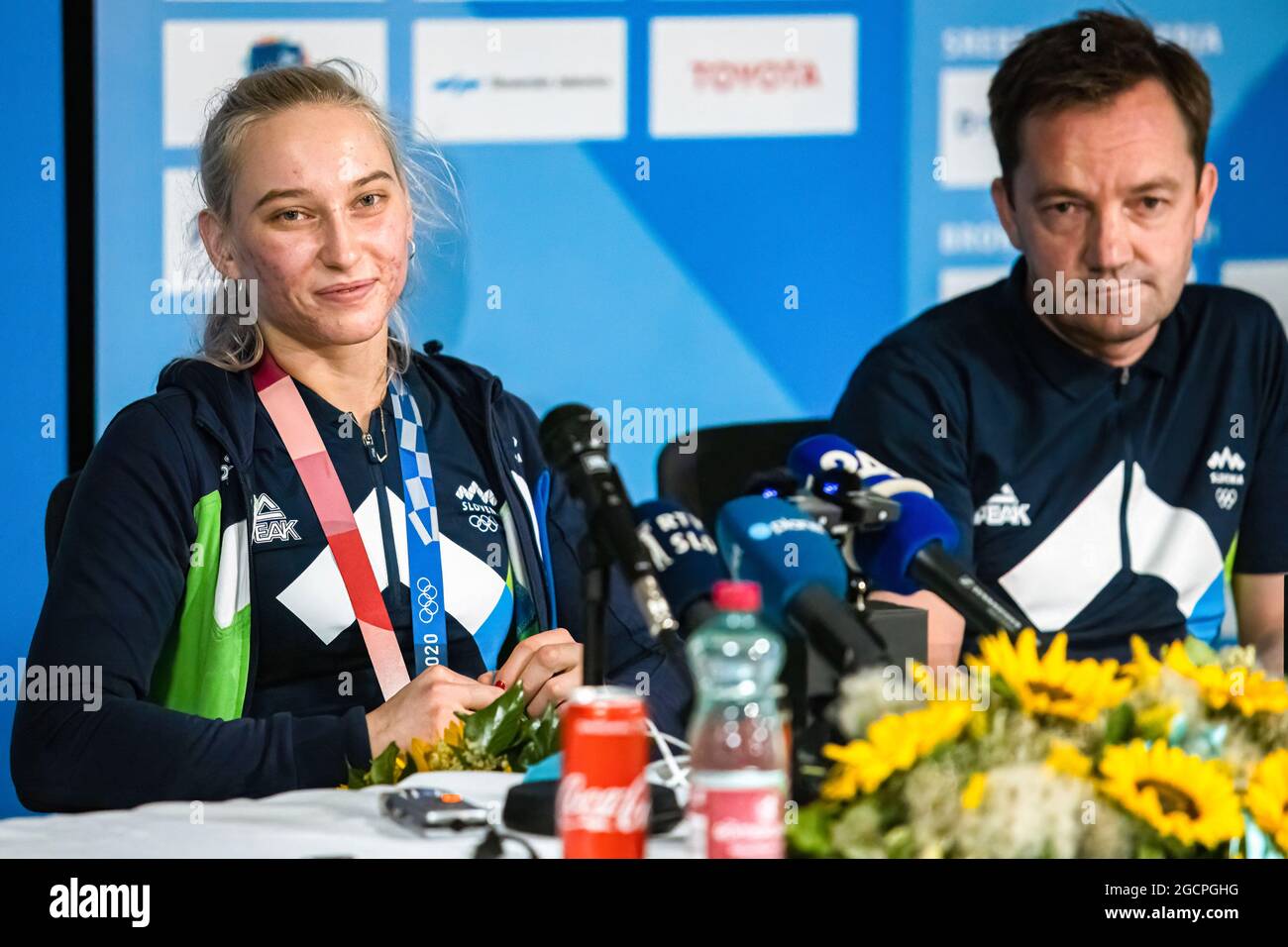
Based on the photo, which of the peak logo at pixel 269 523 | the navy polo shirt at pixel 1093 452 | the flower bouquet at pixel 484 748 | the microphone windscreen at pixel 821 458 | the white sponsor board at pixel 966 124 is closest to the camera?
the microphone windscreen at pixel 821 458

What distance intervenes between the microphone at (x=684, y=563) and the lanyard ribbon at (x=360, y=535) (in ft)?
2.61

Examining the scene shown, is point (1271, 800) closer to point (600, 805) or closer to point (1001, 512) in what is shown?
point (600, 805)

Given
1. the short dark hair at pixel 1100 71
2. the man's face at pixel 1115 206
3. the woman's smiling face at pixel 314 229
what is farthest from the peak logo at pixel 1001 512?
the woman's smiling face at pixel 314 229

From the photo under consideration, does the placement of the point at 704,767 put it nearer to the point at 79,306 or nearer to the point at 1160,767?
the point at 1160,767

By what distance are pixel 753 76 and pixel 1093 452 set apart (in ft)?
4.06

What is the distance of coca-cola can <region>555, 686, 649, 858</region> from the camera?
991 millimetres

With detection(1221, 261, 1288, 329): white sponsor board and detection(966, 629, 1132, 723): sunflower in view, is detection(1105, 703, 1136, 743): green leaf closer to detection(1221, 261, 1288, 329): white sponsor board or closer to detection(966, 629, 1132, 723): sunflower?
detection(966, 629, 1132, 723): sunflower

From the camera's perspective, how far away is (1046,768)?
3.25 ft

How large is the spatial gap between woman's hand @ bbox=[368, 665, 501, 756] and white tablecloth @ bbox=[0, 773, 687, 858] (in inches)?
8.0

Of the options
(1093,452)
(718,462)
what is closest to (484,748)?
(718,462)

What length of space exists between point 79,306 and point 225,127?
1277 mm

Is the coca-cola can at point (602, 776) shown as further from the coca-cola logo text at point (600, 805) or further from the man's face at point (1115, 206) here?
the man's face at point (1115, 206)

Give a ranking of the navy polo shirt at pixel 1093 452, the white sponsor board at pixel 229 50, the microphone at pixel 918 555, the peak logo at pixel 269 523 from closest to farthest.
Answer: the microphone at pixel 918 555 → the peak logo at pixel 269 523 → the navy polo shirt at pixel 1093 452 → the white sponsor board at pixel 229 50

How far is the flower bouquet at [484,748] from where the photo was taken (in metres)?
1.47
